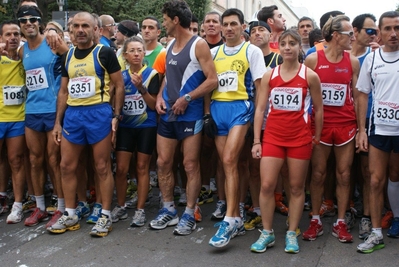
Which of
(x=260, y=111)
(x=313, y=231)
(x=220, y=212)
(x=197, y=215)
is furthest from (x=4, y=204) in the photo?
(x=313, y=231)

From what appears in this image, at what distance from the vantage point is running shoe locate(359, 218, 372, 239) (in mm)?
5143

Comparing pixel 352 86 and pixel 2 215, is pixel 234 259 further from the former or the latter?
pixel 2 215

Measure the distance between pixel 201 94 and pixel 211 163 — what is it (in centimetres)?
180

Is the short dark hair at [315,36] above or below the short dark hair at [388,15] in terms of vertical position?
below

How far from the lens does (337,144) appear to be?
5164 millimetres

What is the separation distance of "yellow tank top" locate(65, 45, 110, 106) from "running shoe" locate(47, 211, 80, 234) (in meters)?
1.23

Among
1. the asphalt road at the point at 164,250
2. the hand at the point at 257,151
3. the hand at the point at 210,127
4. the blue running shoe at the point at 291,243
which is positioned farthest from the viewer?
the hand at the point at 210,127

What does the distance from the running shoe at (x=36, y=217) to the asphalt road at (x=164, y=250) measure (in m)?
0.13

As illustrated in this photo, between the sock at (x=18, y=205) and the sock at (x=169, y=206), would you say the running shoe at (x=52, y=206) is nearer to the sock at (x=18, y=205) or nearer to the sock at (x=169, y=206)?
the sock at (x=18, y=205)

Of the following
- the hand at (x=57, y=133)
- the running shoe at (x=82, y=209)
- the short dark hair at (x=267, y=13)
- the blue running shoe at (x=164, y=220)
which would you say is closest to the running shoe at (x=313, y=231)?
the blue running shoe at (x=164, y=220)

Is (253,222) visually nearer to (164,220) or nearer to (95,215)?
(164,220)

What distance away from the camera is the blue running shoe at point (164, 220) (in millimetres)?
5574

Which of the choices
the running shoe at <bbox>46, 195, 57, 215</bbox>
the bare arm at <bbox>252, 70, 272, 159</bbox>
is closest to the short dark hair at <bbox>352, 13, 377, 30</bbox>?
the bare arm at <bbox>252, 70, 272, 159</bbox>

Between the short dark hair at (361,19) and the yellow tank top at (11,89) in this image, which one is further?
the yellow tank top at (11,89)
